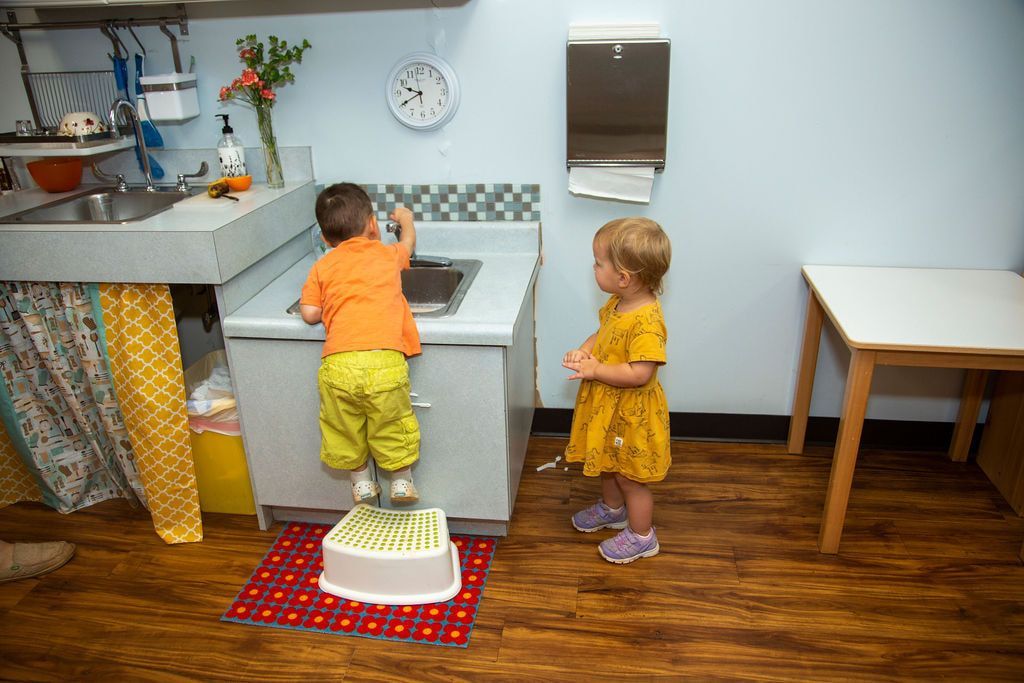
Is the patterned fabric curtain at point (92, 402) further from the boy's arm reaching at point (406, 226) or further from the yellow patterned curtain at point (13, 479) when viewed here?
the boy's arm reaching at point (406, 226)

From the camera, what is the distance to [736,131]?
2.23 metres

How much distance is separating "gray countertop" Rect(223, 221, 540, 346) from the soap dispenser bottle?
327 millimetres

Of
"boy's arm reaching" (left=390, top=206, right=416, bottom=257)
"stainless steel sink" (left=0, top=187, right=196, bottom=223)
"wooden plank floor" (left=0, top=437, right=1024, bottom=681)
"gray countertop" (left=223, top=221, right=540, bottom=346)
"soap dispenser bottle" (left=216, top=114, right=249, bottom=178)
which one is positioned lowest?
"wooden plank floor" (left=0, top=437, right=1024, bottom=681)

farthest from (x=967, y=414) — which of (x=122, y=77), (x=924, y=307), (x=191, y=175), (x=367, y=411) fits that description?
(x=122, y=77)

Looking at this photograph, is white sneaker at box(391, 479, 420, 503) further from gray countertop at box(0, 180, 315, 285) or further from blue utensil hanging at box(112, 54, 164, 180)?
blue utensil hanging at box(112, 54, 164, 180)

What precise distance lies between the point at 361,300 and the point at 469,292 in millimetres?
350

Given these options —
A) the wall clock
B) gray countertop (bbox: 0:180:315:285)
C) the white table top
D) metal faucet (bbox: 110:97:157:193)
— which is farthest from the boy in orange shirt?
the white table top

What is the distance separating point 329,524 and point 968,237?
6.71 feet

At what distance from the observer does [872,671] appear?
1.73 meters

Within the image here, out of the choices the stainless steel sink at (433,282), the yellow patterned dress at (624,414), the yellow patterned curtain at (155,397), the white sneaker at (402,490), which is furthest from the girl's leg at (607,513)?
the yellow patterned curtain at (155,397)

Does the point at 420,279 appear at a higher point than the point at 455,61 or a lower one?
lower

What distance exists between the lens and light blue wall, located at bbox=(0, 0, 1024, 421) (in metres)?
2.12

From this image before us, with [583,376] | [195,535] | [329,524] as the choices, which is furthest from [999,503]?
[195,535]

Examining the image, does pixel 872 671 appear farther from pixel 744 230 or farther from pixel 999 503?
pixel 744 230
